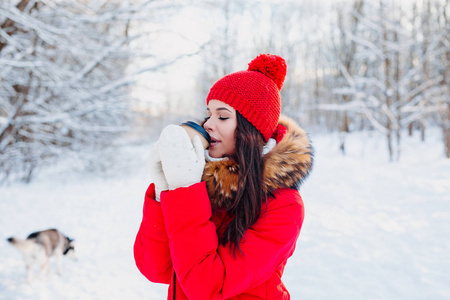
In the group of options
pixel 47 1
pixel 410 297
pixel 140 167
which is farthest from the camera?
pixel 140 167

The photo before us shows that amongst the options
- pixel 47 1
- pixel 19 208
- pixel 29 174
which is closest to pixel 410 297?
pixel 47 1

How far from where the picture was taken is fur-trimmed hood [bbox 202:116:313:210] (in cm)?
107

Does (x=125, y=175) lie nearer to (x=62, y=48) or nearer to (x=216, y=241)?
(x=62, y=48)

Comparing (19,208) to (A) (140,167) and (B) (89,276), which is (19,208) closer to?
(B) (89,276)

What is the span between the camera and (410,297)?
2689mm

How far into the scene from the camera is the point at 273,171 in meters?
1.11

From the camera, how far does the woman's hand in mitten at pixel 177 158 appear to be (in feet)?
3.16

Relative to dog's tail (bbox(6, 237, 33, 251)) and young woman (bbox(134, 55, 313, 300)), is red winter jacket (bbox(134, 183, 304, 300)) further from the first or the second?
dog's tail (bbox(6, 237, 33, 251))

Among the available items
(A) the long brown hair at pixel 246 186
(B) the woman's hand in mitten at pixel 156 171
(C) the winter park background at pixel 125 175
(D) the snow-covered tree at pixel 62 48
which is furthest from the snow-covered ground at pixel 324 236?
(B) the woman's hand in mitten at pixel 156 171

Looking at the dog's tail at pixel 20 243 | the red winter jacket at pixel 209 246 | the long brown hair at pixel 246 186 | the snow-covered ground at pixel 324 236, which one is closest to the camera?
the red winter jacket at pixel 209 246

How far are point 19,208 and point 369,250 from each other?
6.33 m

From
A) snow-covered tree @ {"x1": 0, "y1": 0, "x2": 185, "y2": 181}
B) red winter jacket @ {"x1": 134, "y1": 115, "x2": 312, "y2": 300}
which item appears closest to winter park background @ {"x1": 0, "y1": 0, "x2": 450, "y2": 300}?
snow-covered tree @ {"x1": 0, "y1": 0, "x2": 185, "y2": 181}

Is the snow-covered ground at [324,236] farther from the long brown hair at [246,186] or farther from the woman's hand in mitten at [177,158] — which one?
the woman's hand in mitten at [177,158]

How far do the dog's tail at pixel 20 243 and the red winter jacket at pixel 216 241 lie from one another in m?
2.46
